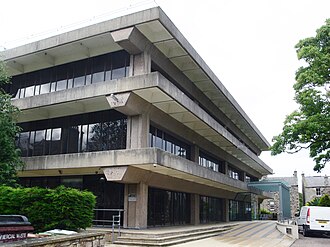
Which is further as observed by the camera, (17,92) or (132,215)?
(17,92)

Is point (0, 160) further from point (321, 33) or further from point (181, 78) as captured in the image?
point (321, 33)

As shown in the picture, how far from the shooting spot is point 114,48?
18672mm

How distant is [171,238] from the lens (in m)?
14.8

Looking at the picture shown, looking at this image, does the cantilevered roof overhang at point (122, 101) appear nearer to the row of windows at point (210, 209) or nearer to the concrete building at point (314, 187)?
the row of windows at point (210, 209)

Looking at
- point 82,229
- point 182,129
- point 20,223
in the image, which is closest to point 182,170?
point 182,129

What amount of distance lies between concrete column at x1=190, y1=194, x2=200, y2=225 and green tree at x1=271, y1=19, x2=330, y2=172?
9062mm

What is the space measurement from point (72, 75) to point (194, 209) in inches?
488

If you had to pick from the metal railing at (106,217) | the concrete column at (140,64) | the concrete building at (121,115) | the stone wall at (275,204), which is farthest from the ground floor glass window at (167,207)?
the stone wall at (275,204)

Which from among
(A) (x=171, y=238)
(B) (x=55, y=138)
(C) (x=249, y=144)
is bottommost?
(A) (x=171, y=238)

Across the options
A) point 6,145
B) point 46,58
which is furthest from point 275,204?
point 6,145

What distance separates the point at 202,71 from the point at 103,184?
361 inches

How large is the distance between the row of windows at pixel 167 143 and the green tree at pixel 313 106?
6.50 m

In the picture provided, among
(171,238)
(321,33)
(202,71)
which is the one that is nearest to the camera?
(171,238)

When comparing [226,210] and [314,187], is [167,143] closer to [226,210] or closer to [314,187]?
[226,210]
